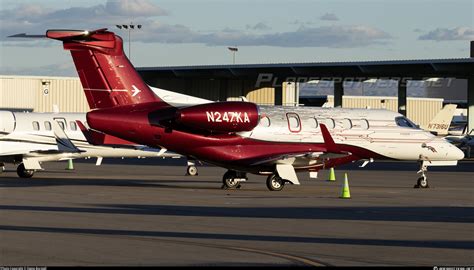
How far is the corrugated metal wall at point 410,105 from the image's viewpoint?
109625 millimetres

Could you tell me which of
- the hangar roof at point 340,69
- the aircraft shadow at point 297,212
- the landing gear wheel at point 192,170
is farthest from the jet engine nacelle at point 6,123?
the hangar roof at point 340,69

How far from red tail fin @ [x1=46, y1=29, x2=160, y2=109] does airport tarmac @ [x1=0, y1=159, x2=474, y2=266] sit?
9.22ft

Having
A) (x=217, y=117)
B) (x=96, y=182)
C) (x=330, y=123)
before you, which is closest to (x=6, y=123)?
(x=96, y=182)

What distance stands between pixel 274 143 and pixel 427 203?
20.9ft

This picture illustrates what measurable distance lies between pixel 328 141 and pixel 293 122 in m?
1.26

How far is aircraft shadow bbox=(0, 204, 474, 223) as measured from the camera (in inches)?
856

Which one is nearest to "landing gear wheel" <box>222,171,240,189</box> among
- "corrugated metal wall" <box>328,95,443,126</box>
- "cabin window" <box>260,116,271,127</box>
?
"cabin window" <box>260,116,271,127</box>

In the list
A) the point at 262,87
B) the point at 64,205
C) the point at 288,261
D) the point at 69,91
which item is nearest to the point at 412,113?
the point at 262,87

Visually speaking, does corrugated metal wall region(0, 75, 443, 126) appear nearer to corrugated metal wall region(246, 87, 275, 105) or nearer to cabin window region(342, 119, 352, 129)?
corrugated metal wall region(246, 87, 275, 105)

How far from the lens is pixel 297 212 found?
901 inches

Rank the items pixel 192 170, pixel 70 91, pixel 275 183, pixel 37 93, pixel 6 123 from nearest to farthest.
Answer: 1. pixel 275 183
2. pixel 6 123
3. pixel 192 170
4. pixel 37 93
5. pixel 70 91

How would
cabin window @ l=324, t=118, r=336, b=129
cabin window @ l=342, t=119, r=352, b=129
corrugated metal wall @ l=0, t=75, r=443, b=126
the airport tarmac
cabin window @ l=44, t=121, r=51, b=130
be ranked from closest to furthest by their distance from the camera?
the airport tarmac, cabin window @ l=324, t=118, r=336, b=129, cabin window @ l=342, t=119, r=352, b=129, cabin window @ l=44, t=121, r=51, b=130, corrugated metal wall @ l=0, t=75, r=443, b=126

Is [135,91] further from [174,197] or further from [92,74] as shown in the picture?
[174,197]

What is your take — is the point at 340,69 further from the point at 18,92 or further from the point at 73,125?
the point at 73,125
